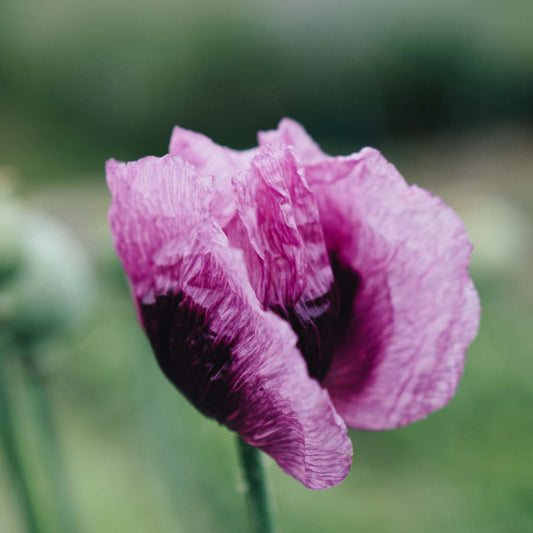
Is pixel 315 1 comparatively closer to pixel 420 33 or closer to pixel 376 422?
pixel 420 33

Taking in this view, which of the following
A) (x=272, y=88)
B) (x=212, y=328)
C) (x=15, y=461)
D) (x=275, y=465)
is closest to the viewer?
(x=212, y=328)

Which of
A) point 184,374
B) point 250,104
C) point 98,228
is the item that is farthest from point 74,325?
point 250,104

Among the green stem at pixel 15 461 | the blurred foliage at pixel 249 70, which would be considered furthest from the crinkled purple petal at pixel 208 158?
the blurred foliage at pixel 249 70

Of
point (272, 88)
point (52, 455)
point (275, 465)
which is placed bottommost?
point (275, 465)

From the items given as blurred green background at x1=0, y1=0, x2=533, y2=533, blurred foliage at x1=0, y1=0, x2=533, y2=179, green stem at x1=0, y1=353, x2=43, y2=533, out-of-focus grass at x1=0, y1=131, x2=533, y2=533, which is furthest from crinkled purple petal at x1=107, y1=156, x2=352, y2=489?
blurred foliage at x1=0, y1=0, x2=533, y2=179

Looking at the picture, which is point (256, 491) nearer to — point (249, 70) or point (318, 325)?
point (318, 325)

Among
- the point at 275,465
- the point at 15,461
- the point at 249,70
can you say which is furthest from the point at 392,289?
the point at 249,70

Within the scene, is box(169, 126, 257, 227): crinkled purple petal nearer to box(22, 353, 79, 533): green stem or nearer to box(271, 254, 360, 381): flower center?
box(271, 254, 360, 381): flower center
